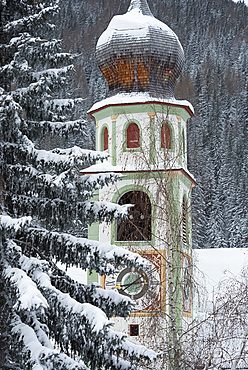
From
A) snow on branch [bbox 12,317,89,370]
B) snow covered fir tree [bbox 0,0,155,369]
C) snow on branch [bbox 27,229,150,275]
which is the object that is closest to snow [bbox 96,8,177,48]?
snow covered fir tree [bbox 0,0,155,369]

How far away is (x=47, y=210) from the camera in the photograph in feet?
28.9

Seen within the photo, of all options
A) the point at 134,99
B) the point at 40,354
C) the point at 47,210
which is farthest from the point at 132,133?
the point at 40,354

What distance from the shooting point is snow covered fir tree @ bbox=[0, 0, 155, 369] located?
7801 millimetres

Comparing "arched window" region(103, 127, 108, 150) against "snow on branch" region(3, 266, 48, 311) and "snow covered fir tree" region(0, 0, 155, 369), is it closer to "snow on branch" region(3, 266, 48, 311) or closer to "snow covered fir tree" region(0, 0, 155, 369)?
"snow covered fir tree" region(0, 0, 155, 369)

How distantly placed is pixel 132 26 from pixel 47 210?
14037 mm

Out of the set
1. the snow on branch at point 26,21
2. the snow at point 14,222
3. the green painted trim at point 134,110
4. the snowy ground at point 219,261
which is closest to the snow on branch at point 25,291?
the snow at point 14,222

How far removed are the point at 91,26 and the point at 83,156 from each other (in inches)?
3815

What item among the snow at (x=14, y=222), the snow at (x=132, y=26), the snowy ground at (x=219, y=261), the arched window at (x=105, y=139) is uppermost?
the snow at (x=132, y=26)

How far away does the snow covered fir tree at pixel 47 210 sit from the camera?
7.80m

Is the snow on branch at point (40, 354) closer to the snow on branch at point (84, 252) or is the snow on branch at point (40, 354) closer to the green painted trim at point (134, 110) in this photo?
the snow on branch at point (84, 252)

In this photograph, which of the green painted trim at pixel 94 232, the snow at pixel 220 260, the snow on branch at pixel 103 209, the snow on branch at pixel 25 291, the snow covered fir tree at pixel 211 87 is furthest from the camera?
the snow covered fir tree at pixel 211 87

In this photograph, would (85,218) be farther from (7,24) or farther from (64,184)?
(7,24)

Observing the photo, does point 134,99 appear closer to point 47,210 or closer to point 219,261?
point 47,210

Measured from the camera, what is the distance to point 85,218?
8938 mm
